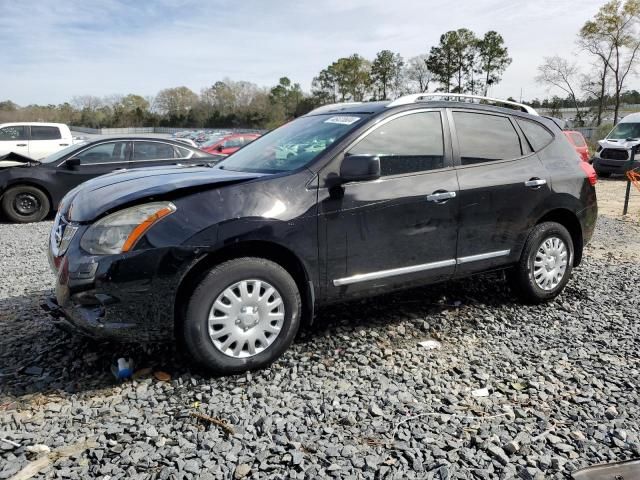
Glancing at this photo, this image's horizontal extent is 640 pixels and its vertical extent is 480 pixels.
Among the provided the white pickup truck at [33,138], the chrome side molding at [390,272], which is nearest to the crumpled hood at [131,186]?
the chrome side molding at [390,272]

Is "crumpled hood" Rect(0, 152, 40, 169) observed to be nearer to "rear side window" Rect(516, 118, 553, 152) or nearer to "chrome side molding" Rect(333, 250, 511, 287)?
"chrome side molding" Rect(333, 250, 511, 287)

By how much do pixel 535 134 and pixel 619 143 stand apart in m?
16.0

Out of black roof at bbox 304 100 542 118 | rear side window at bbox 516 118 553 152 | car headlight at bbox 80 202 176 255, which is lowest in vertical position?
car headlight at bbox 80 202 176 255

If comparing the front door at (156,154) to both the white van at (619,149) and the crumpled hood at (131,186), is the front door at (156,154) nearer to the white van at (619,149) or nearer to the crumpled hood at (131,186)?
the crumpled hood at (131,186)

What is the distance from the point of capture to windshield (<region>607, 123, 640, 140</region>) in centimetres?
1845

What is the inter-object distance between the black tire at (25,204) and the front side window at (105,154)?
3.13ft

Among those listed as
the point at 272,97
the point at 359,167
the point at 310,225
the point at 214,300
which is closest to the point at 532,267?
the point at 359,167

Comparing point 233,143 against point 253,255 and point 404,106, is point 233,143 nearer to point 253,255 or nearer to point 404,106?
point 404,106

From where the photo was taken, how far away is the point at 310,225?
11.1 ft

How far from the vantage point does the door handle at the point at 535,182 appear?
436cm

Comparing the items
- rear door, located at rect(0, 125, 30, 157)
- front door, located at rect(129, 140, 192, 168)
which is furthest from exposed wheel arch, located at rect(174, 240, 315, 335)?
→ rear door, located at rect(0, 125, 30, 157)

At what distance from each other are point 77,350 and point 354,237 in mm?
2052

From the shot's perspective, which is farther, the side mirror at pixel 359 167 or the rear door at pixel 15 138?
the rear door at pixel 15 138

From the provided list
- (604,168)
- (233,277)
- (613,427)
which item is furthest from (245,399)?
(604,168)
